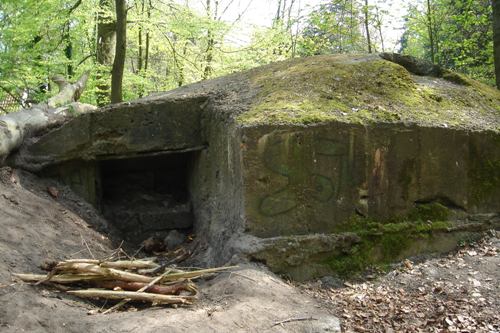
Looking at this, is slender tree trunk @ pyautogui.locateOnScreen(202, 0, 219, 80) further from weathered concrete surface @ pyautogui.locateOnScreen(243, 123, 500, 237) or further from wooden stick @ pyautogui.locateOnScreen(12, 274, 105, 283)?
wooden stick @ pyautogui.locateOnScreen(12, 274, 105, 283)

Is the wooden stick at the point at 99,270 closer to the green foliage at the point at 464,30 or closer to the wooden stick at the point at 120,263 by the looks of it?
the wooden stick at the point at 120,263

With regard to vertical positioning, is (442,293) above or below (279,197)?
below

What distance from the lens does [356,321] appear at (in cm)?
354

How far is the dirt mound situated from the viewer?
9.71 feet

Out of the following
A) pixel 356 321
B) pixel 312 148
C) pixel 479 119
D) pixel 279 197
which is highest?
pixel 479 119

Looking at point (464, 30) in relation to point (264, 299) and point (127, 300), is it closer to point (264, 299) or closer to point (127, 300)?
point (264, 299)

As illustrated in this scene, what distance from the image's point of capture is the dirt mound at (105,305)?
2959 millimetres

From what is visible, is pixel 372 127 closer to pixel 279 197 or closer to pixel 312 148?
pixel 312 148

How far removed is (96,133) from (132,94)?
8.01m

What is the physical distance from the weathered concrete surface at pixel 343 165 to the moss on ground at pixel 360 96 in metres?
0.02

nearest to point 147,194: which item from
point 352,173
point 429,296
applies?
point 352,173

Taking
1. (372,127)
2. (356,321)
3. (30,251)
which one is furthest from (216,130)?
(356,321)

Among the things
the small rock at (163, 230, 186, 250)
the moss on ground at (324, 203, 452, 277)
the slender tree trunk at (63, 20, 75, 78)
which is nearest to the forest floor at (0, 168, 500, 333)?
the moss on ground at (324, 203, 452, 277)

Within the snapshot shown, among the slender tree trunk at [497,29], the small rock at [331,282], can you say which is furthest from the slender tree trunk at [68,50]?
the small rock at [331,282]
